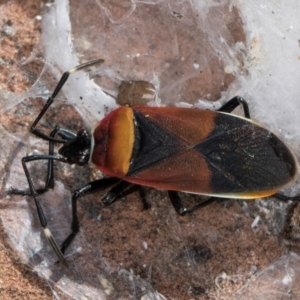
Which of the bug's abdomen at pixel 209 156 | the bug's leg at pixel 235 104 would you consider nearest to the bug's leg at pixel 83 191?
the bug's abdomen at pixel 209 156

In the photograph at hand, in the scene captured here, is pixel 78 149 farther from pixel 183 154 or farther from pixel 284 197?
pixel 284 197

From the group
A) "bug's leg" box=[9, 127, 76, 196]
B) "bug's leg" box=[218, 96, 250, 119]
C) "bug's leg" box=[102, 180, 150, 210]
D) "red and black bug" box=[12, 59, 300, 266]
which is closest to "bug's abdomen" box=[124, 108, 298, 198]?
"red and black bug" box=[12, 59, 300, 266]

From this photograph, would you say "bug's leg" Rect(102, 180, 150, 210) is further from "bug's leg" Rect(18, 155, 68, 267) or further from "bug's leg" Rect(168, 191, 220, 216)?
"bug's leg" Rect(18, 155, 68, 267)

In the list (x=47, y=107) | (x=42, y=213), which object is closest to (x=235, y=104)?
(x=47, y=107)

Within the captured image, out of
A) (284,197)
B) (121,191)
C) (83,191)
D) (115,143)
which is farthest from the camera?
(284,197)

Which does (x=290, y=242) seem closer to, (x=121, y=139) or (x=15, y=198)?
(x=121, y=139)

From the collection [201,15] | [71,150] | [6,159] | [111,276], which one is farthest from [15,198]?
[201,15]

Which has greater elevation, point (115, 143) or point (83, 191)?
point (115, 143)
